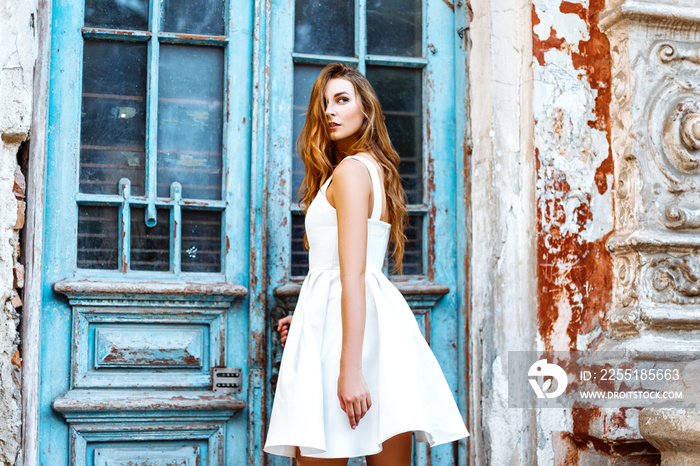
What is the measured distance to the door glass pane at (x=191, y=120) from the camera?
10.6 ft

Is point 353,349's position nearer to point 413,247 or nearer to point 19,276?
point 413,247

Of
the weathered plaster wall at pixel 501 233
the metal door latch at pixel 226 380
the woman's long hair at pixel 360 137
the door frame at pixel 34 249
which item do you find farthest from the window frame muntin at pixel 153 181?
the weathered plaster wall at pixel 501 233

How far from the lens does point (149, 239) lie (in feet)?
10.4

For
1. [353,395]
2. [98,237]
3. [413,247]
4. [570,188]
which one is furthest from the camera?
[413,247]

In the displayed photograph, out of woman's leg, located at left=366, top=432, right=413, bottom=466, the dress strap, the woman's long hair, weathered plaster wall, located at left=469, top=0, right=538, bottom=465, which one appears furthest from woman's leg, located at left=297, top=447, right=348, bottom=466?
weathered plaster wall, located at left=469, top=0, right=538, bottom=465

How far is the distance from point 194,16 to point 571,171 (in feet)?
5.62

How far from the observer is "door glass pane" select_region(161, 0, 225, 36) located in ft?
10.8

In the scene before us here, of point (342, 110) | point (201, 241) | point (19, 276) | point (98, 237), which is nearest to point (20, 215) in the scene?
point (19, 276)

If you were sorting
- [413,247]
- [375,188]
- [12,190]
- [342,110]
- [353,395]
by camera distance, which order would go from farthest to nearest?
[413,247] < [12,190] < [342,110] < [375,188] < [353,395]

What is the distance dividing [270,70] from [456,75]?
831 mm

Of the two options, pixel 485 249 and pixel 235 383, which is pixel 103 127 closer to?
pixel 235 383

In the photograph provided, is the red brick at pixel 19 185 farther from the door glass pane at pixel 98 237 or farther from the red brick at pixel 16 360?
the red brick at pixel 16 360

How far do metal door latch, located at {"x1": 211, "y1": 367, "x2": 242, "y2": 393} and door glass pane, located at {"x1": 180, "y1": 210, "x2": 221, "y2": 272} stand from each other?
414 millimetres

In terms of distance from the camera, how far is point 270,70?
131 inches
